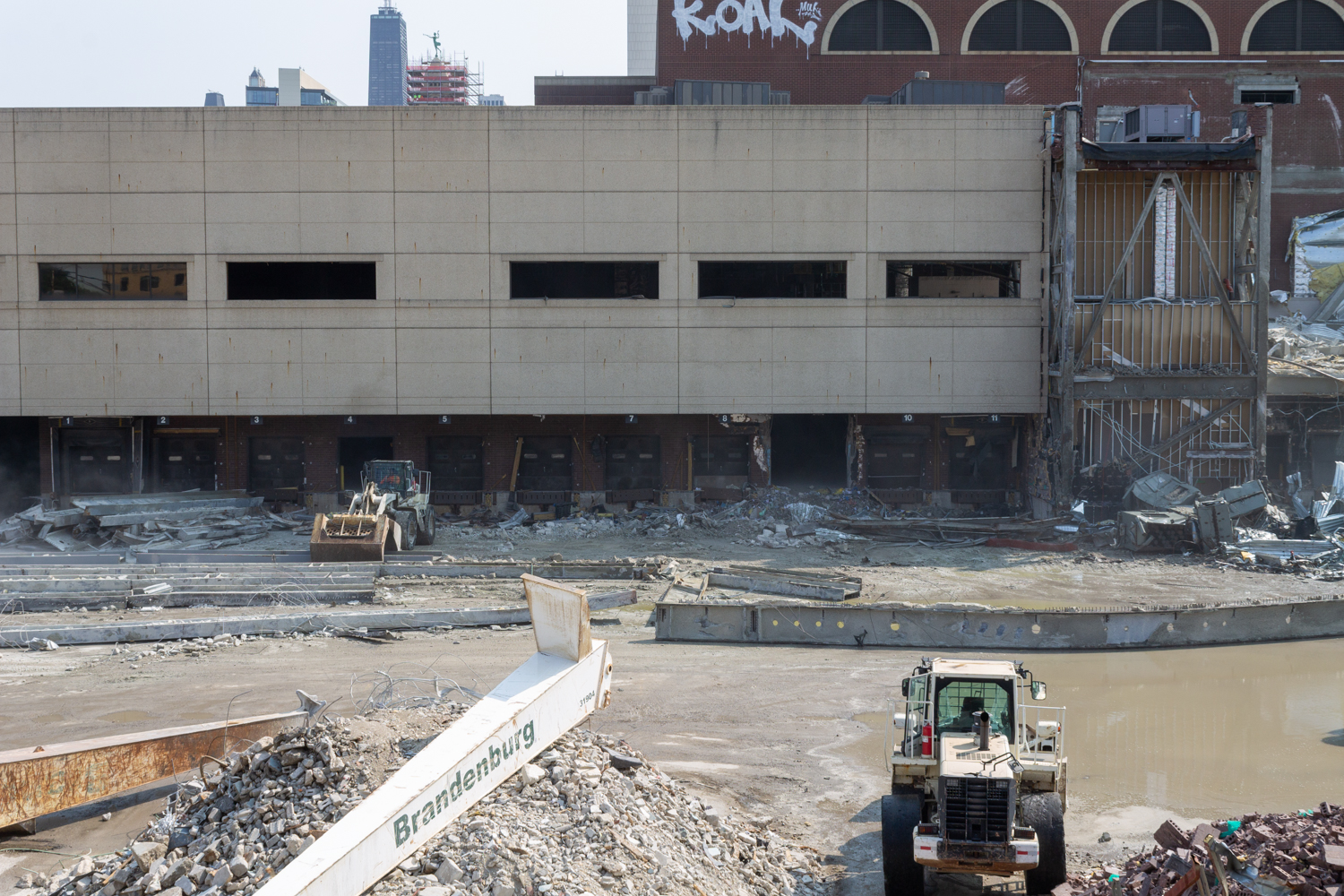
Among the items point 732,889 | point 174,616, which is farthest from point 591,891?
point 174,616

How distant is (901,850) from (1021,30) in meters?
36.6

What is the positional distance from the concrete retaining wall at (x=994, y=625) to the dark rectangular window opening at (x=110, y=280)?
2101 centimetres

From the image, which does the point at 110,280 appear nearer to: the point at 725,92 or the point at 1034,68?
the point at 725,92

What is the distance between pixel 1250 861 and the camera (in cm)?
886

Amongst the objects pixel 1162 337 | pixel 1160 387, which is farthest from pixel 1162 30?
pixel 1160 387

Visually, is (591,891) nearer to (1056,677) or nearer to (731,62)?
(1056,677)

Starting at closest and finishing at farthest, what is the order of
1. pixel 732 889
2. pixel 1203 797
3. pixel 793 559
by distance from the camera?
pixel 732 889 → pixel 1203 797 → pixel 793 559

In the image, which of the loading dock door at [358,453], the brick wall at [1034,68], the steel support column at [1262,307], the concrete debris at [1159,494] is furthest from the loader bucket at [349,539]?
the steel support column at [1262,307]

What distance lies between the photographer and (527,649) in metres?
18.7

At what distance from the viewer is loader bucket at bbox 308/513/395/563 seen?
2558 cm

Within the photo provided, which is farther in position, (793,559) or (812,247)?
(812,247)

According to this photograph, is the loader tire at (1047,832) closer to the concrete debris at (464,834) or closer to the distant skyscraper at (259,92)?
the concrete debris at (464,834)

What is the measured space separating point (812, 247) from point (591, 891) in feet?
86.1

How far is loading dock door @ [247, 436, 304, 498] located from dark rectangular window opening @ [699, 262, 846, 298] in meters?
13.3
